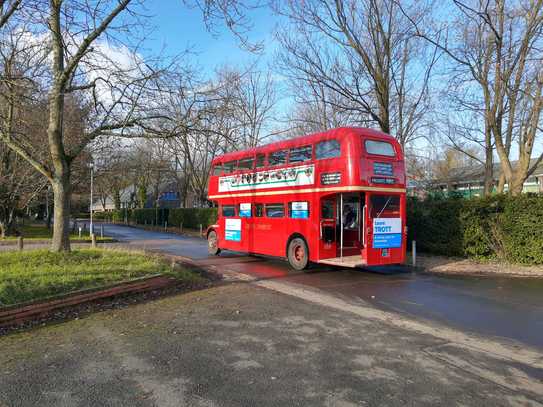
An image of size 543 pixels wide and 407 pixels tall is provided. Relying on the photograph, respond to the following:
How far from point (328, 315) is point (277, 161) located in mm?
7737

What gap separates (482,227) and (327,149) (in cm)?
610

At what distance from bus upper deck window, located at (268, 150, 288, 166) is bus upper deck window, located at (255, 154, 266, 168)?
34 centimetres

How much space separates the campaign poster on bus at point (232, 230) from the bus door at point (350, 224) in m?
4.42

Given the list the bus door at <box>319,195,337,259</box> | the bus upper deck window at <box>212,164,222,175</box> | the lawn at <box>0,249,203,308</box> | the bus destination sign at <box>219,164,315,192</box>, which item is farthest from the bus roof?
the lawn at <box>0,249,203,308</box>

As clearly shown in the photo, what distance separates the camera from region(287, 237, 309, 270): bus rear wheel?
12.9 meters

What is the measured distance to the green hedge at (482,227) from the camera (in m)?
12.6

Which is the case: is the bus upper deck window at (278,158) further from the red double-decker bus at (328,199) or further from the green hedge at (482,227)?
the green hedge at (482,227)

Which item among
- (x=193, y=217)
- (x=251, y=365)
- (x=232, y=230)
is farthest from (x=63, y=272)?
(x=193, y=217)

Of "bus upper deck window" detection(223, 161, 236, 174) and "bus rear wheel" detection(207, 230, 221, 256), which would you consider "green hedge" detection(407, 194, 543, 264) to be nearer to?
"bus upper deck window" detection(223, 161, 236, 174)

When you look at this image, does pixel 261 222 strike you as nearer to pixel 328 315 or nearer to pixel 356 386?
pixel 328 315

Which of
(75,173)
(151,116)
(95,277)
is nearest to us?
(95,277)

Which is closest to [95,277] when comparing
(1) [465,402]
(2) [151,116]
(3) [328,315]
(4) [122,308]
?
(4) [122,308]

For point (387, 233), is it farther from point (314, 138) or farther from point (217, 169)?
point (217, 169)

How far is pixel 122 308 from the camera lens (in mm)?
7449
